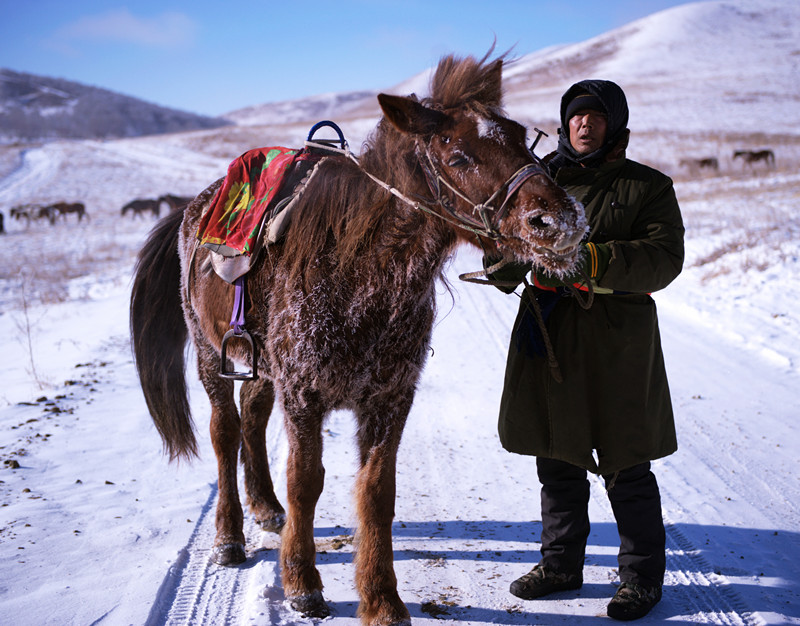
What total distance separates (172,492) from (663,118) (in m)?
48.0

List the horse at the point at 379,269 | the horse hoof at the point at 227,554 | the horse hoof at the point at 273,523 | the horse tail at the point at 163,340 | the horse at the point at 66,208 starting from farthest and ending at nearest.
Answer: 1. the horse at the point at 66,208
2. the horse tail at the point at 163,340
3. the horse hoof at the point at 273,523
4. the horse hoof at the point at 227,554
5. the horse at the point at 379,269

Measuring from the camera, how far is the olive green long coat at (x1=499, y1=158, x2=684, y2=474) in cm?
267

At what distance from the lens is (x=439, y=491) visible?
13.6 feet

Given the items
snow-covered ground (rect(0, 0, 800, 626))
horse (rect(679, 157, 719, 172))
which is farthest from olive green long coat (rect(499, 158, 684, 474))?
horse (rect(679, 157, 719, 172))

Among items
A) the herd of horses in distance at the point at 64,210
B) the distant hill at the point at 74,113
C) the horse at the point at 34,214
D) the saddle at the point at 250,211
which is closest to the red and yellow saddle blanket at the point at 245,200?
the saddle at the point at 250,211

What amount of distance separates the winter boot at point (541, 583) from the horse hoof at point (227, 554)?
5.04 feet

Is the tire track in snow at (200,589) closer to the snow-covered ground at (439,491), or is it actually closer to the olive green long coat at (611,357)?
the snow-covered ground at (439,491)

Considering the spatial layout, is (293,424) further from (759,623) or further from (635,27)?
(635,27)

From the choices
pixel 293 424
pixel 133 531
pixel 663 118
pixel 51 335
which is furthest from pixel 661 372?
pixel 663 118

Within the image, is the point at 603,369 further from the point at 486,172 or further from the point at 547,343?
the point at 486,172

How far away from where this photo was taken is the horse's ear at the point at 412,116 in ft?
7.83

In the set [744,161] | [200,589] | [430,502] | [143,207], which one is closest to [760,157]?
[744,161]

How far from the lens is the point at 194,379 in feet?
21.3

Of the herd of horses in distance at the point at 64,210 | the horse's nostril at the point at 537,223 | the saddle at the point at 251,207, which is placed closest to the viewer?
the horse's nostril at the point at 537,223
